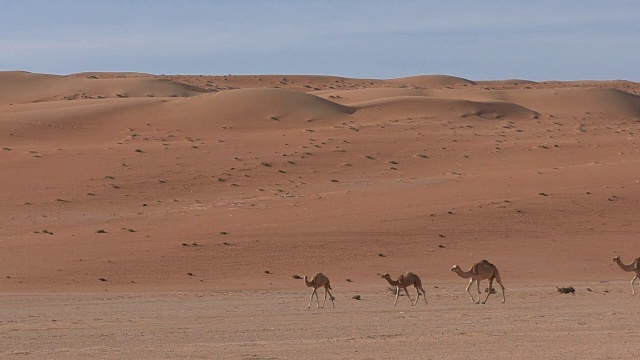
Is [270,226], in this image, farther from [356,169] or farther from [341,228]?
[356,169]

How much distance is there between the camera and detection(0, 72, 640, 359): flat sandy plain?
15844mm

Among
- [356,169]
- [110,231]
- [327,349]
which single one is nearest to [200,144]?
[356,169]

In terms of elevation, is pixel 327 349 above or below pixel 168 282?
above

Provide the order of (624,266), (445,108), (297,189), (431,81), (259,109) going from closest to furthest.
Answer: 1. (624,266)
2. (297,189)
3. (259,109)
4. (445,108)
5. (431,81)

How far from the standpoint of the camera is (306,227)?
33.9 m

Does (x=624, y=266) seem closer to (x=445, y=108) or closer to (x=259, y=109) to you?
(x=259, y=109)

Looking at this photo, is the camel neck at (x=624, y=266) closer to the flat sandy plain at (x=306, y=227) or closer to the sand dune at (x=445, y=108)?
the flat sandy plain at (x=306, y=227)

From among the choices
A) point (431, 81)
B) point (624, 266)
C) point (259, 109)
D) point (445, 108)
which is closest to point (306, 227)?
point (624, 266)

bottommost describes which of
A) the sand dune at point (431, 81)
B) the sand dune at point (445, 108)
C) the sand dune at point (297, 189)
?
the sand dune at point (297, 189)

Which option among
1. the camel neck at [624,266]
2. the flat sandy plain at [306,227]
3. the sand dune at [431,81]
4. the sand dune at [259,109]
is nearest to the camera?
the flat sandy plain at [306,227]

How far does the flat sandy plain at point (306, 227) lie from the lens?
52.0 feet

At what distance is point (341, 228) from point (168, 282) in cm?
793

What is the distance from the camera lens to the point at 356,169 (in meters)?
46.1

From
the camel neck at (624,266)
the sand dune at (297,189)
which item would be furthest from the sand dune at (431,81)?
the camel neck at (624,266)
